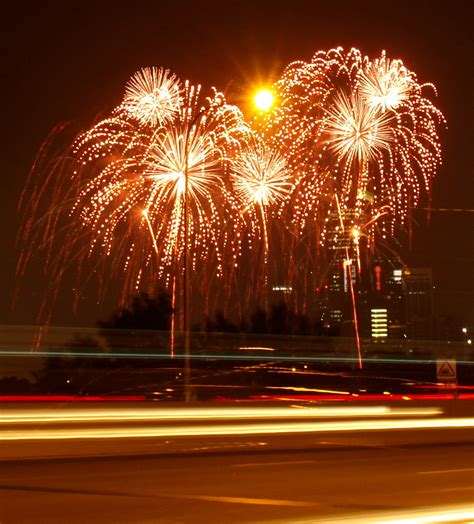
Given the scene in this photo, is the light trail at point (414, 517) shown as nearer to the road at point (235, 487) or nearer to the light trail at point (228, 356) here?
the road at point (235, 487)

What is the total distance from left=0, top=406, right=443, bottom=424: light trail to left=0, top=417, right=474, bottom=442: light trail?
25 centimetres

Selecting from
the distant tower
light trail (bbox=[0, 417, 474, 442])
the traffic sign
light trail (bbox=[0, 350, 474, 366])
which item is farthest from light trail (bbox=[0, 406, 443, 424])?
the distant tower

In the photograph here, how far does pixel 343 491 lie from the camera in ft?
36.8

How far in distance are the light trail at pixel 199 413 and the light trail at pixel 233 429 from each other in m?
0.25

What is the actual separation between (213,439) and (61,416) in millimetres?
2727

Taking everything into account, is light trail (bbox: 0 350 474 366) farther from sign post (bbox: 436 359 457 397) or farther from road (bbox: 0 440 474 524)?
road (bbox: 0 440 474 524)

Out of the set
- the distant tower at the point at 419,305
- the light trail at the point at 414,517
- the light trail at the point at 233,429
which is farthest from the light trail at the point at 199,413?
the distant tower at the point at 419,305

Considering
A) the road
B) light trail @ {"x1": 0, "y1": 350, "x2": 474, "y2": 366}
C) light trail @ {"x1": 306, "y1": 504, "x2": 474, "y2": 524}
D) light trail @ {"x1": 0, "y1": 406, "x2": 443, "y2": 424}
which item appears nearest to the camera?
light trail @ {"x1": 306, "y1": 504, "x2": 474, "y2": 524}

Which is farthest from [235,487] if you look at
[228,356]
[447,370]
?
[228,356]

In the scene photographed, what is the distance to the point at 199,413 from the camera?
56.9 feet

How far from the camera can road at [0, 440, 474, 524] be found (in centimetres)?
945

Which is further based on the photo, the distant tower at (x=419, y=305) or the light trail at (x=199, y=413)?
the distant tower at (x=419, y=305)

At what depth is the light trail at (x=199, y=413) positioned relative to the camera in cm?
1559

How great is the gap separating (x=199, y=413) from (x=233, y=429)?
2.33 feet
